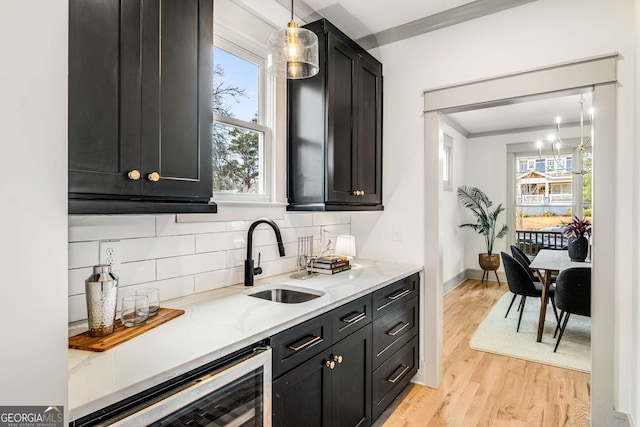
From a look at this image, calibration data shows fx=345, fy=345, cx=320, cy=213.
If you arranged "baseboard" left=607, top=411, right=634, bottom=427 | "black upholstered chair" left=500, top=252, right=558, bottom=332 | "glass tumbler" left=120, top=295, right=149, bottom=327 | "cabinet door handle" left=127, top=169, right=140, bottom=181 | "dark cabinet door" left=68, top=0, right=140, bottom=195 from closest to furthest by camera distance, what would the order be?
"dark cabinet door" left=68, top=0, right=140, bottom=195, "cabinet door handle" left=127, top=169, right=140, bottom=181, "glass tumbler" left=120, top=295, right=149, bottom=327, "baseboard" left=607, top=411, right=634, bottom=427, "black upholstered chair" left=500, top=252, right=558, bottom=332

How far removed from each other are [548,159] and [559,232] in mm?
1283

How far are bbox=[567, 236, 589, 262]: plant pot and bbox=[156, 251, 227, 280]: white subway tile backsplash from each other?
383cm

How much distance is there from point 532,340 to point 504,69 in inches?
109

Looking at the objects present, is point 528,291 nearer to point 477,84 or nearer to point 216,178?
point 477,84

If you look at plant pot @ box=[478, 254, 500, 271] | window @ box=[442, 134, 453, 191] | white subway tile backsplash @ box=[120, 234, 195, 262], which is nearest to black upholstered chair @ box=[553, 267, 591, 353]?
window @ box=[442, 134, 453, 191]

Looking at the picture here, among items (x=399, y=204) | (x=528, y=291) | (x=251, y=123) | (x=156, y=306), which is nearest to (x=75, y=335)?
(x=156, y=306)

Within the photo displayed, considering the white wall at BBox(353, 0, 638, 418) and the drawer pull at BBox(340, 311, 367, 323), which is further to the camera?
the white wall at BBox(353, 0, 638, 418)

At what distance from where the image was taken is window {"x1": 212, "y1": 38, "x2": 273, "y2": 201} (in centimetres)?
201

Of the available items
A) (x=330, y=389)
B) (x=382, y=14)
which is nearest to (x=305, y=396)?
(x=330, y=389)

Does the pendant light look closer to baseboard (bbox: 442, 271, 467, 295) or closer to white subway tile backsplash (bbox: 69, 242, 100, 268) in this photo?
white subway tile backsplash (bbox: 69, 242, 100, 268)

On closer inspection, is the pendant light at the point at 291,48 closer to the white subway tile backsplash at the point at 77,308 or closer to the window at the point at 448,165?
the white subway tile backsplash at the point at 77,308

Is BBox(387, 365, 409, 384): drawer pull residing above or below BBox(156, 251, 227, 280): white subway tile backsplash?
below

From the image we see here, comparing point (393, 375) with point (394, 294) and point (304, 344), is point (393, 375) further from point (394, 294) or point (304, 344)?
point (304, 344)

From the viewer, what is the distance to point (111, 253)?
A: 147 centimetres
